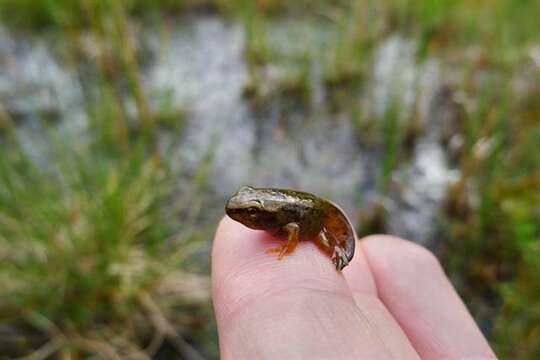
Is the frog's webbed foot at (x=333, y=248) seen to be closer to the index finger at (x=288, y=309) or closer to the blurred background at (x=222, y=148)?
the index finger at (x=288, y=309)

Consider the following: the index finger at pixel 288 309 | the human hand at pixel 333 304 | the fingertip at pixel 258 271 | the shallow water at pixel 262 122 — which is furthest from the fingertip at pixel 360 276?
the shallow water at pixel 262 122

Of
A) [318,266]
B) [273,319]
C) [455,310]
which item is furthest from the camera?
[455,310]

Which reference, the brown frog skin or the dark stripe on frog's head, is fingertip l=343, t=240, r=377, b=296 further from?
the dark stripe on frog's head

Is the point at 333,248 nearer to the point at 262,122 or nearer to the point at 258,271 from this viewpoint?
the point at 258,271

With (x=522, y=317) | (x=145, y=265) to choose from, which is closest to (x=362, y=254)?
(x=522, y=317)

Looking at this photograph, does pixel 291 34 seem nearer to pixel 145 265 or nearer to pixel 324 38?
pixel 324 38

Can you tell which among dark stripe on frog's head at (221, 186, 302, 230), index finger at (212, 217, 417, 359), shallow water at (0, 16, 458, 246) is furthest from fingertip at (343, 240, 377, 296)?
shallow water at (0, 16, 458, 246)

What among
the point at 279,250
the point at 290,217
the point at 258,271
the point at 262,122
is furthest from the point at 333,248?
the point at 262,122
